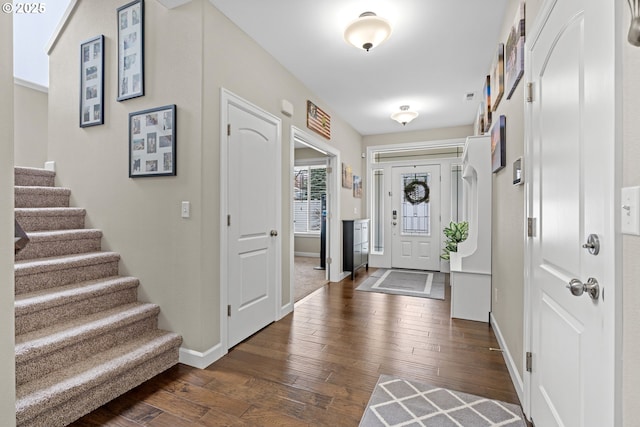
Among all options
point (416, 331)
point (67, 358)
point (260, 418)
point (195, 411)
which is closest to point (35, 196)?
point (67, 358)

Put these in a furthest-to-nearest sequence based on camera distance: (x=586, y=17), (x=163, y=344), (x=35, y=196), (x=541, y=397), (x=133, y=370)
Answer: (x=35, y=196), (x=163, y=344), (x=133, y=370), (x=541, y=397), (x=586, y=17)

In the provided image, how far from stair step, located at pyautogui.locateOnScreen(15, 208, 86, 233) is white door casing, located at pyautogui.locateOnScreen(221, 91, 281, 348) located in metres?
1.42

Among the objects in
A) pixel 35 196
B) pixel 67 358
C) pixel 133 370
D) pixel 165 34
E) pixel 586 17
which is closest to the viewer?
pixel 586 17

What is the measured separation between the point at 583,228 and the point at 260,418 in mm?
1761

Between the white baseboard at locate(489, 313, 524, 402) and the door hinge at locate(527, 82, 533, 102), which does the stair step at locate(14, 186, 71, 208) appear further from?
the white baseboard at locate(489, 313, 524, 402)

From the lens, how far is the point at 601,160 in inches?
36.7

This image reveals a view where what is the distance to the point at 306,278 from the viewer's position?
5.20 m

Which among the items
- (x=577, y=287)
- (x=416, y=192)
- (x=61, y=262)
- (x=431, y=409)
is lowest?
(x=431, y=409)

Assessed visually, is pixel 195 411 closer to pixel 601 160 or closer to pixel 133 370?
pixel 133 370

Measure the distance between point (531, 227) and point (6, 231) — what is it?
247 cm

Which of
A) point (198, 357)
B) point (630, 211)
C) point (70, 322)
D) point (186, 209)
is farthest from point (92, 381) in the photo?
point (630, 211)

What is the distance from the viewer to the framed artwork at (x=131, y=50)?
2.44 metres

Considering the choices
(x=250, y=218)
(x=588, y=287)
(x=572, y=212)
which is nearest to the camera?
(x=588, y=287)

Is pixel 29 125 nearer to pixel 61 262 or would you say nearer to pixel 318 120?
pixel 61 262
